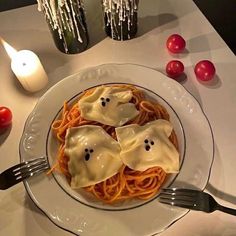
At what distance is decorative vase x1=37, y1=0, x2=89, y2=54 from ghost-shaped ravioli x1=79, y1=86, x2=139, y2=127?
202 millimetres

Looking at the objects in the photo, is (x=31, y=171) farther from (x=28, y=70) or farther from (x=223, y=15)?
(x=223, y=15)

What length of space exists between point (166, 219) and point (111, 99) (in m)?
0.28

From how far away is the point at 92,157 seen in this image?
0.70 meters

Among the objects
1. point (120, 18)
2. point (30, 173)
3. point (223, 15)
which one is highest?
point (120, 18)

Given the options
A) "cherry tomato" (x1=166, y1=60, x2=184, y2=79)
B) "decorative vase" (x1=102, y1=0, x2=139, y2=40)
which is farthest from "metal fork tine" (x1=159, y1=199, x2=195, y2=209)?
"decorative vase" (x1=102, y1=0, x2=139, y2=40)

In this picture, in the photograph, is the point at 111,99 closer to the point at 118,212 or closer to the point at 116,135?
the point at 116,135

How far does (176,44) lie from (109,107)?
0.29m

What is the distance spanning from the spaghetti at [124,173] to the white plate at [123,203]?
1 centimetres

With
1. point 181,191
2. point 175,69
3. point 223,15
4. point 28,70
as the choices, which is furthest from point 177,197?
point 223,15

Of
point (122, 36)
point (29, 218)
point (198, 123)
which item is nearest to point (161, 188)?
point (198, 123)

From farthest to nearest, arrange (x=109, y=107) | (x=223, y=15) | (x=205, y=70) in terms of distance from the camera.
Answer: (x=223, y=15)
(x=205, y=70)
(x=109, y=107)

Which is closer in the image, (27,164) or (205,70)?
(27,164)

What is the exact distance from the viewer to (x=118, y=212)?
66cm

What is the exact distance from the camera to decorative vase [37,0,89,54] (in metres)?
0.81
